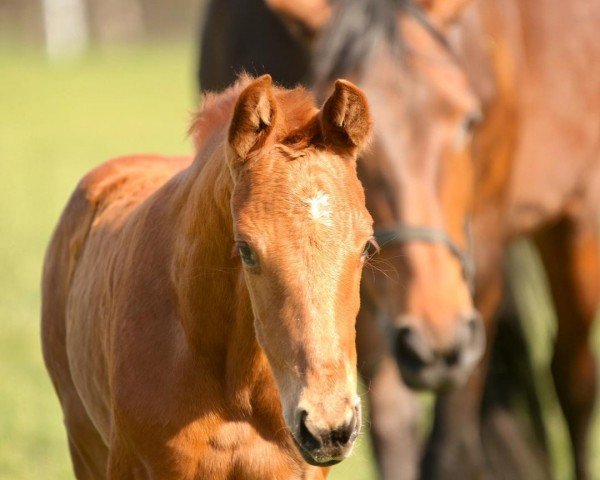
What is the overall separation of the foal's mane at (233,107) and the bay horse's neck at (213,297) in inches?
4.3

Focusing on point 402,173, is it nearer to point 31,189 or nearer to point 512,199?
point 512,199

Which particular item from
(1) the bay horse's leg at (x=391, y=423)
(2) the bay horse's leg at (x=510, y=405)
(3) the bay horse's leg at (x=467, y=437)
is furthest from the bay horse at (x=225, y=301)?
(2) the bay horse's leg at (x=510, y=405)

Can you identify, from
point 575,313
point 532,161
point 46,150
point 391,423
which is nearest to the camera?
point 391,423

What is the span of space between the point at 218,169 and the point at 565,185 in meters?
2.89

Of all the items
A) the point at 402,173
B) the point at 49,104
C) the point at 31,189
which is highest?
the point at 402,173

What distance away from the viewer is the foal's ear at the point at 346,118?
2.88 metres

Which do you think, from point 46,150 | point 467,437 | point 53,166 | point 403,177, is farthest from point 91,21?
point 403,177

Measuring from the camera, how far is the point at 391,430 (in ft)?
16.6

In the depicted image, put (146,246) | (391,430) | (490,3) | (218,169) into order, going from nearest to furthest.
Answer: (218,169) < (146,246) < (391,430) < (490,3)

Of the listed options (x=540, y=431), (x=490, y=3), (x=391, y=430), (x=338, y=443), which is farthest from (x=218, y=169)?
(x=540, y=431)

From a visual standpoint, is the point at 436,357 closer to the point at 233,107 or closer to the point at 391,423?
the point at 391,423

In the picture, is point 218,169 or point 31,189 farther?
point 31,189

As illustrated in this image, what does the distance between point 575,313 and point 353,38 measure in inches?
78.5

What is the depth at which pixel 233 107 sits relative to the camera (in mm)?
3119
